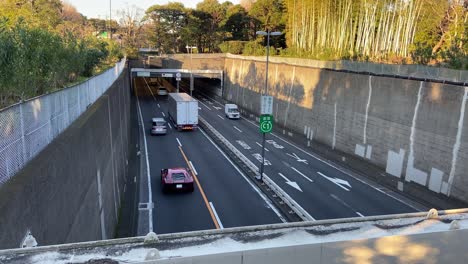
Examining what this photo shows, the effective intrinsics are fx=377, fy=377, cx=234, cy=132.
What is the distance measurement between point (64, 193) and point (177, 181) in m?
12.2

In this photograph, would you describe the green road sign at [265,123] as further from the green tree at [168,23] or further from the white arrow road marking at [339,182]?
the green tree at [168,23]

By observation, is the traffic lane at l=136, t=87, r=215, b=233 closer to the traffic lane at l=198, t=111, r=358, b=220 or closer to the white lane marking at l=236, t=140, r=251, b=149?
the traffic lane at l=198, t=111, r=358, b=220

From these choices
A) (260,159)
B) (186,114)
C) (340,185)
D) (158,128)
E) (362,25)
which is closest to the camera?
(340,185)

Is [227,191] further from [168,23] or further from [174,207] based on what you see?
[168,23]

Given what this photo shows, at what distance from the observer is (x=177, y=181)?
20.1 metres

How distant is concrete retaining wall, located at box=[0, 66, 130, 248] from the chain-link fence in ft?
0.68

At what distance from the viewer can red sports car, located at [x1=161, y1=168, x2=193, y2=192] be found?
65.9ft

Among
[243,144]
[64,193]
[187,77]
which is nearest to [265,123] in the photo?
[243,144]

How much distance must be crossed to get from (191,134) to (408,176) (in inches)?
→ 810

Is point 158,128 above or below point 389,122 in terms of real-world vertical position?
below

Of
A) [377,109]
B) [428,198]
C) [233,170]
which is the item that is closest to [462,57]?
[377,109]

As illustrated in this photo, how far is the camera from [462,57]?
25.7 m

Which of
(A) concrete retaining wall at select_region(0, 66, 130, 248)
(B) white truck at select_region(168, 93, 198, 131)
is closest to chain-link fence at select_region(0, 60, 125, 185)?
(A) concrete retaining wall at select_region(0, 66, 130, 248)

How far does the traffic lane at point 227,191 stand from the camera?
17484 millimetres
